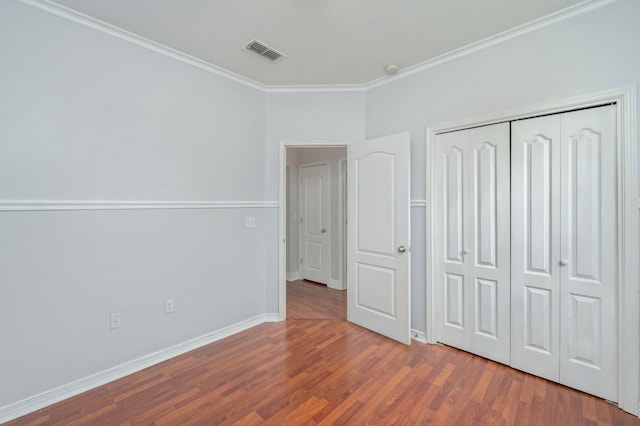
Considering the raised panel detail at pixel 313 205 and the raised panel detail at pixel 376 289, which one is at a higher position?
the raised panel detail at pixel 313 205

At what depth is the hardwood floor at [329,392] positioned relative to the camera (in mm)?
1720

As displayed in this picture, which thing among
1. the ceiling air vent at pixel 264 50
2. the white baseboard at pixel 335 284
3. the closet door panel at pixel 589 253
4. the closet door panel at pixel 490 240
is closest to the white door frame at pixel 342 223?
the white baseboard at pixel 335 284

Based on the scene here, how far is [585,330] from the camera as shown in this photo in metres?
1.94

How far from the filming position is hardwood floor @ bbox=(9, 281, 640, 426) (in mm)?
1720

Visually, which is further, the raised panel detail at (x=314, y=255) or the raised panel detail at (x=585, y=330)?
the raised panel detail at (x=314, y=255)

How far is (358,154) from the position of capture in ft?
10.1

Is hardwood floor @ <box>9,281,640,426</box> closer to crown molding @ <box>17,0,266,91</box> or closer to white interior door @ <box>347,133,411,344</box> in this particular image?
white interior door @ <box>347,133,411,344</box>

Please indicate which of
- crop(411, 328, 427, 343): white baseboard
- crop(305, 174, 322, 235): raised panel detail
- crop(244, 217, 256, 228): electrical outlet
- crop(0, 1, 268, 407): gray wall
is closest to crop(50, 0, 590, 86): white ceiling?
crop(0, 1, 268, 407): gray wall

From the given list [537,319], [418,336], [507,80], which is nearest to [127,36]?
[507,80]

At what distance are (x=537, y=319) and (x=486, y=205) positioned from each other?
0.94 m

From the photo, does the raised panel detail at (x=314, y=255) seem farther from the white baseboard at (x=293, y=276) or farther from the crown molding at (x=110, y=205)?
the crown molding at (x=110, y=205)

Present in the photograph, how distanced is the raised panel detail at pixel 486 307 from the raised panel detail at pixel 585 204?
22.1 inches

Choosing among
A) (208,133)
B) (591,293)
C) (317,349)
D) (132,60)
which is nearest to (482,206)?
(591,293)

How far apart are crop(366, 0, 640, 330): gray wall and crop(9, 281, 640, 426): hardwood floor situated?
66 centimetres
